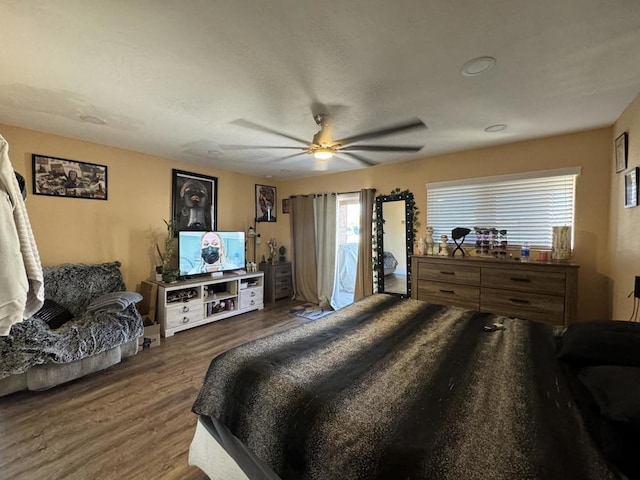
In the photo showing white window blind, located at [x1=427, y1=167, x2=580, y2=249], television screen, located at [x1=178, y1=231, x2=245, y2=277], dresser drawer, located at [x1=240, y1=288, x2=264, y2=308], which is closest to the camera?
white window blind, located at [x1=427, y1=167, x2=580, y2=249]

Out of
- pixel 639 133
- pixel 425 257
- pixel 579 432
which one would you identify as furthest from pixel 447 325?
pixel 639 133

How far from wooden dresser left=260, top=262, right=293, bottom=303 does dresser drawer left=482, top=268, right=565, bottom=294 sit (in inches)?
134

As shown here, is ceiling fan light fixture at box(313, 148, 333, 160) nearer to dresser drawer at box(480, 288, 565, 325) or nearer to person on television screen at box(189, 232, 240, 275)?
dresser drawer at box(480, 288, 565, 325)

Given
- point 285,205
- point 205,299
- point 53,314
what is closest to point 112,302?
point 53,314

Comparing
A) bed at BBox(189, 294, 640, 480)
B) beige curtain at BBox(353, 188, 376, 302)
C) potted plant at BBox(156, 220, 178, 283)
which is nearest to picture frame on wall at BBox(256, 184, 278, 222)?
potted plant at BBox(156, 220, 178, 283)

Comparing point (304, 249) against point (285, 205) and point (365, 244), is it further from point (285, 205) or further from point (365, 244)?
point (365, 244)

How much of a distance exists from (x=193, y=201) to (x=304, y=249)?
2.09 metres

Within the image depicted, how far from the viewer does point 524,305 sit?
268 cm

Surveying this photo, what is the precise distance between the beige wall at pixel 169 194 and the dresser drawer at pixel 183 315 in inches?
29.7

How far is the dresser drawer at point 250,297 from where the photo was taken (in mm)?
4414

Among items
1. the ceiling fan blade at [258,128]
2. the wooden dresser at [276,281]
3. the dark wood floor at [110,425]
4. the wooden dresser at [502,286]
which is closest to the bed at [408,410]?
the dark wood floor at [110,425]

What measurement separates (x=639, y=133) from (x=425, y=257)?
6.54 feet

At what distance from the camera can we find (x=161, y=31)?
1.42 metres

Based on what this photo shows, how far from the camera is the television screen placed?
3.85 m
